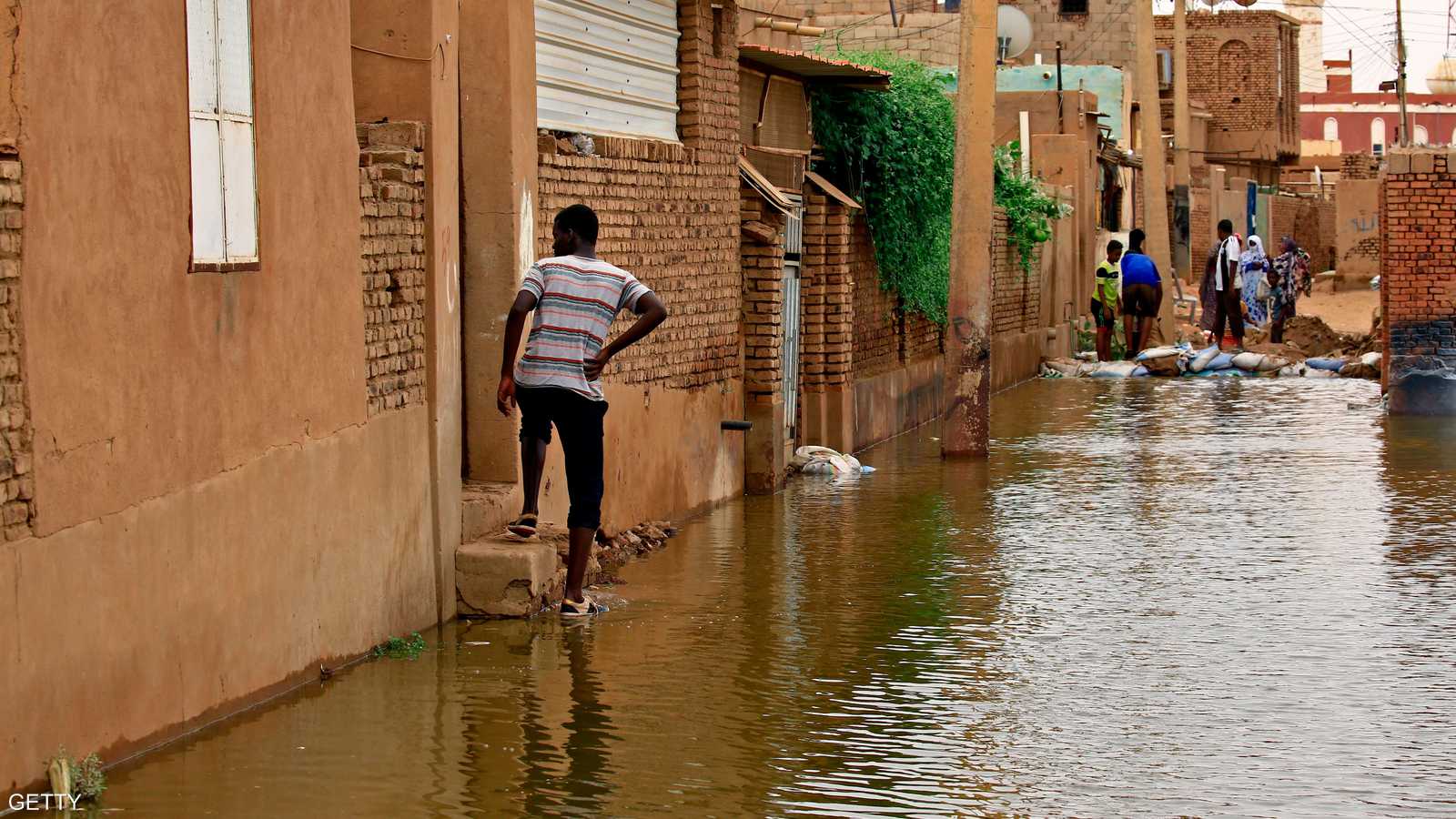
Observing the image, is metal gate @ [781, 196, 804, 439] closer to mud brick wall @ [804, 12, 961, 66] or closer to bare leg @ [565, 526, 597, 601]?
bare leg @ [565, 526, 597, 601]

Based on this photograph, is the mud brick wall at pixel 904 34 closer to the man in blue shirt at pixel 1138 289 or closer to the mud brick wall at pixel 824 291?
the man in blue shirt at pixel 1138 289

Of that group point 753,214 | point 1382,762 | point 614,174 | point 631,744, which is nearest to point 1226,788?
point 1382,762

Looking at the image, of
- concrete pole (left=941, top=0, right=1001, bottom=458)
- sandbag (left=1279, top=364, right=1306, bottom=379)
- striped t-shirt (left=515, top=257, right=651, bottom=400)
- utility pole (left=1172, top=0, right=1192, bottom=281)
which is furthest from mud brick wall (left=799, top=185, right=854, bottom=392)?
utility pole (left=1172, top=0, right=1192, bottom=281)

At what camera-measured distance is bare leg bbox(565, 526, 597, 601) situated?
8.87 meters

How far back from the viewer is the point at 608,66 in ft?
39.2

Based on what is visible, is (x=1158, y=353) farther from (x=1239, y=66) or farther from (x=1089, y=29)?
(x=1239, y=66)

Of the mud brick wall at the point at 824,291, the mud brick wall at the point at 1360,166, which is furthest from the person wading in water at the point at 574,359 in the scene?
the mud brick wall at the point at 1360,166

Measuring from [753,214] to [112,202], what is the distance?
867cm

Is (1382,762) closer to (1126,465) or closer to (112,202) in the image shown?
(112,202)

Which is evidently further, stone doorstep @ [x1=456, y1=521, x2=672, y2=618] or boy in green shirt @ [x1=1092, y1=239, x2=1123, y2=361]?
boy in green shirt @ [x1=1092, y1=239, x2=1123, y2=361]

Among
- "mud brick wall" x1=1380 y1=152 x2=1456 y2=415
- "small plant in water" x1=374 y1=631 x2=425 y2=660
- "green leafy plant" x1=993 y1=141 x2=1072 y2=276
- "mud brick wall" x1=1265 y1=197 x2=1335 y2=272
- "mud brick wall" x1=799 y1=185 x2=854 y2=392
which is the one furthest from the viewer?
"mud brick wall" x1=1265 y1=197 x2=1335 y2=272

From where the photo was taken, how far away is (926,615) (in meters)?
9.17

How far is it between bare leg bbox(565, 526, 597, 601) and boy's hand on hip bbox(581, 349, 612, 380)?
0.67m

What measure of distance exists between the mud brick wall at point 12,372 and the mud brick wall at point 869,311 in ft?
40.0
